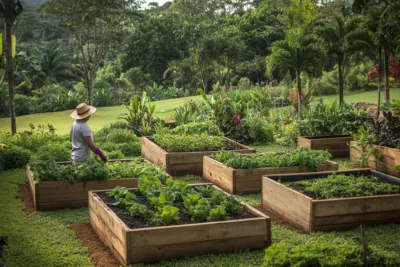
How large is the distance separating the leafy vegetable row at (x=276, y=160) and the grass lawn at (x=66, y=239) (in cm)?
68

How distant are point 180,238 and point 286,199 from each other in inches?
81.6

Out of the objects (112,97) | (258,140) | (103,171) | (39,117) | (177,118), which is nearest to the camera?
(103,171)

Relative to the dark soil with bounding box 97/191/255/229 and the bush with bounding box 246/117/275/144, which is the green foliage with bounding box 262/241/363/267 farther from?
the bush with bounding box 246/117/275/144

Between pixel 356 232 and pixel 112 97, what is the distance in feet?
96.1

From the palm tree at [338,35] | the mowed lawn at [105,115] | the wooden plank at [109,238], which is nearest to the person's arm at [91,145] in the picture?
the wooden plank at [109,238]

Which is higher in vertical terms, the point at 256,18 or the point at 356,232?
the point at 256,18

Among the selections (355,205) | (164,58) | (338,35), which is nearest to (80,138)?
(355,205)

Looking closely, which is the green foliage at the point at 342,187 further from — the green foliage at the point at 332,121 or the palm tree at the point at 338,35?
the palm tree at the point at 338,35

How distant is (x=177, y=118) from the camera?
16250mm

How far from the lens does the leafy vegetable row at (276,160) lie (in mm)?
9250

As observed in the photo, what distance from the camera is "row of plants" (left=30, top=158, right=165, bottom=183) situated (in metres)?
8.41

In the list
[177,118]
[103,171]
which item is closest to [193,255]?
[103,171]

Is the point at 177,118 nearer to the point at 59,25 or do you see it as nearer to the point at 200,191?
the point at 200,191

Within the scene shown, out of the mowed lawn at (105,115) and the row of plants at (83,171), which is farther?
the mowed lawn at (105,115)
